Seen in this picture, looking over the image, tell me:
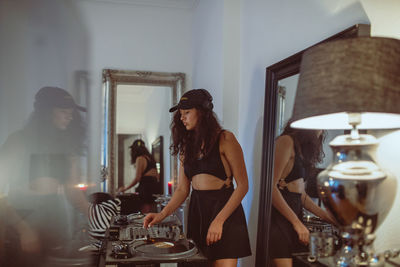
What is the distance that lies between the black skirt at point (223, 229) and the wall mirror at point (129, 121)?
1.67 m

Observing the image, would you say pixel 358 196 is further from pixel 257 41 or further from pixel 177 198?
pixel 257 41

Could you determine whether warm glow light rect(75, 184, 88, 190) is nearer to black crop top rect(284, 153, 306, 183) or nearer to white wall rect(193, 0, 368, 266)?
white wall rect(193, 0, 368, 266)

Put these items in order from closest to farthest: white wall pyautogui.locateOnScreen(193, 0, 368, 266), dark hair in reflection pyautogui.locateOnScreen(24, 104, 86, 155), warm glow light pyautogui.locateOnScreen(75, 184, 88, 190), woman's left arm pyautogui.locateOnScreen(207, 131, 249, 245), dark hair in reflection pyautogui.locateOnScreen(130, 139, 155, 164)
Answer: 1. white wall pyautogui.locateOnScreen(193, 0, 368, 266)
2. woman's left arm pyautogui.locateOnScreen(207, 131, 249, 245)
3. dark hair in reflection pyautogui.locateOnScreen(24, 104, 86, 155)
4. warm glow light pyautogui.locateOnScreen(75, 184, 88, 190)
5. dark hair in reflection pyautogui.locateOnScreen(130, 139, 155, 164)

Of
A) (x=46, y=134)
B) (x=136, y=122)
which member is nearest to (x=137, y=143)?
(x=136, y=122)

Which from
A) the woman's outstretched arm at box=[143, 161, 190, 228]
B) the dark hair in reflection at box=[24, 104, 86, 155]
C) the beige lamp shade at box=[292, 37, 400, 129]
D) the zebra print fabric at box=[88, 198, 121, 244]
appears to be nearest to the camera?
the beige lamp shade at box=[292, 37, 400, 129]

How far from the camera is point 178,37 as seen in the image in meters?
3.99

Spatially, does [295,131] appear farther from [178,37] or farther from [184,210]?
[178,37]

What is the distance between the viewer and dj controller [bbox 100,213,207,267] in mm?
1392

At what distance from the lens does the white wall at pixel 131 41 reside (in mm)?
3758

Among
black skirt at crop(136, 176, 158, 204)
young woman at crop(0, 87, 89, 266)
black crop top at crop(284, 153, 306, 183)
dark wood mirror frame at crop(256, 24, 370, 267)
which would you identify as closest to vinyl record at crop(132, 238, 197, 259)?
black crop top at crop(284, 153, 306, 183)

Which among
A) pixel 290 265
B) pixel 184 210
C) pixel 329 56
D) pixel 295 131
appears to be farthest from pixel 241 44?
pixel 329 56

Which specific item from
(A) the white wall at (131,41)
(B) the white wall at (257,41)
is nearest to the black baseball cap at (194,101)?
(B) the white wall at (257,41)

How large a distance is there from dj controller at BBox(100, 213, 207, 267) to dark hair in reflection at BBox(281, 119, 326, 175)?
2.06 ft

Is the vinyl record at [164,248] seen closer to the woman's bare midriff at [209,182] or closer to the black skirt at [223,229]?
the black skirt at [223,229]
